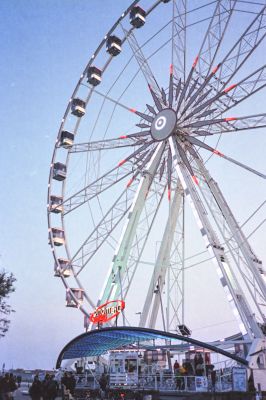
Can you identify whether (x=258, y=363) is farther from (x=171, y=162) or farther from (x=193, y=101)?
(x=193, y=101)

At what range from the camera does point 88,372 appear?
26.7 meters

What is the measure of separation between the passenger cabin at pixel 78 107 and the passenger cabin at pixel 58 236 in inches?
306

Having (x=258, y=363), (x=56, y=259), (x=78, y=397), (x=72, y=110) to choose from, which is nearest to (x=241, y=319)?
(x=258, y=363)

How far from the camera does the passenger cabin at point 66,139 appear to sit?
30.8 metres

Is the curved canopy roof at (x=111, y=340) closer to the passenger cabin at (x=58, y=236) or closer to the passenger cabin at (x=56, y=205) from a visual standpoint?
the passenger cabin at (x=58, y=236)

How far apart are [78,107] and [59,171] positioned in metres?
4.43

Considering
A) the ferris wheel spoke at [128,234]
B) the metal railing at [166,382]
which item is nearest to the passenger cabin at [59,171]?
the ferris wheel spoke at [128,234]

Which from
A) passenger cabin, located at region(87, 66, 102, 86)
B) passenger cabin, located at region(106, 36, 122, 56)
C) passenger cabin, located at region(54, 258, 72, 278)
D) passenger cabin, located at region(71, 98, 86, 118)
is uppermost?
passenger cabin, located at region(106, 36, 122, 56)

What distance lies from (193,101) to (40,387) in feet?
52.6

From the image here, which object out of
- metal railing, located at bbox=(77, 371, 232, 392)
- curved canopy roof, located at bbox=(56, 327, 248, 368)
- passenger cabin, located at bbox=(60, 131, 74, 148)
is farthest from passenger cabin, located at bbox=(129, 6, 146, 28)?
metal railing, located at bbox=(77, 371, 232, 392)

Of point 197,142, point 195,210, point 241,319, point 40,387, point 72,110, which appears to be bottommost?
point 40,387

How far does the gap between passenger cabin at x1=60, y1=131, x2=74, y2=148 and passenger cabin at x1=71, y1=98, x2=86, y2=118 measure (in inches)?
55.3

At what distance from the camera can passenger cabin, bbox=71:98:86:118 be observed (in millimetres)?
31109

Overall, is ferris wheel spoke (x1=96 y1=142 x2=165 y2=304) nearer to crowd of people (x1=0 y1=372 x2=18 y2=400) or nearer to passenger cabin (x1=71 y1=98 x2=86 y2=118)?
passenger cabin (x1=71 y1=98 x2=86 y2=118)
